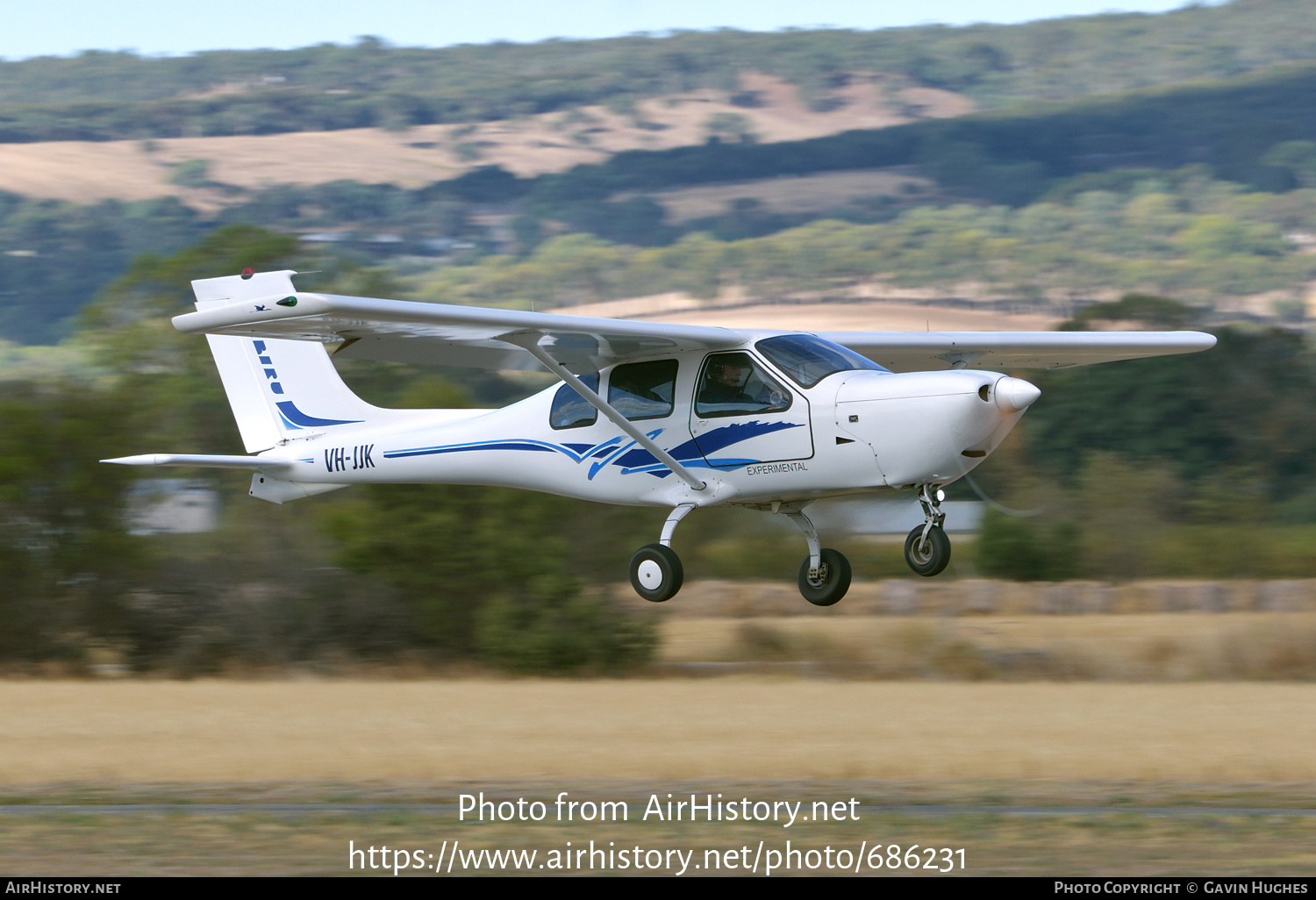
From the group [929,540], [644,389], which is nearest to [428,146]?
[644,389]

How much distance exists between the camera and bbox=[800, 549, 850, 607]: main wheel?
13125mm

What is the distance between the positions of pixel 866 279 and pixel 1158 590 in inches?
2321

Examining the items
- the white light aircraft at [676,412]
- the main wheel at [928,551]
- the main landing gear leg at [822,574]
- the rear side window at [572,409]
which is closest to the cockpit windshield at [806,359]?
the white light aircraft at [676,412]

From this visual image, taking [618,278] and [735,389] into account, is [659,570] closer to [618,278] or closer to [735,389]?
[735,389]

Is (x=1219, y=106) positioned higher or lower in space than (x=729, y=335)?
higher

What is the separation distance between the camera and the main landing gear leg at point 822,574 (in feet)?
43.1

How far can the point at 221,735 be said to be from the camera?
2823 cm

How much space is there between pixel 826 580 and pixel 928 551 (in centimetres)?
125

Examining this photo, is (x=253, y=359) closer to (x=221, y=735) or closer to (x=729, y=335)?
(x=729, y=335)

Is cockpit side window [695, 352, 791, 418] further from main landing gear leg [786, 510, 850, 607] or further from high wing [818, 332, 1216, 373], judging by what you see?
high wing [818, 332, 1216, 373]

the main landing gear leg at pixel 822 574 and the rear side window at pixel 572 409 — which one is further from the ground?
the rear side window at pixel 572 409

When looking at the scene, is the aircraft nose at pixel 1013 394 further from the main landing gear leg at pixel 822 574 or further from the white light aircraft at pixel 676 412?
the main landing gear leg at pixel 822 574

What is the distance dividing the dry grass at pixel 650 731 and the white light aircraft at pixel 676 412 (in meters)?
8.71

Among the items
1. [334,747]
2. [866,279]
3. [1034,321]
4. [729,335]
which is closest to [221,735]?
[334,747]
